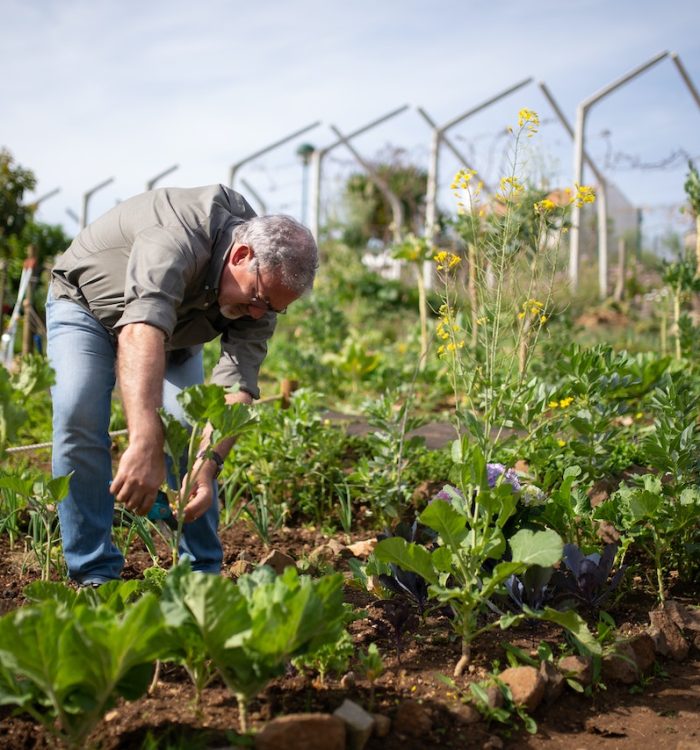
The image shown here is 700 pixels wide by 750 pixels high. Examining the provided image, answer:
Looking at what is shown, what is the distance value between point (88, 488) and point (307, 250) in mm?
959

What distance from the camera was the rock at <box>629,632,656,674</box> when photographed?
2057 millimetres

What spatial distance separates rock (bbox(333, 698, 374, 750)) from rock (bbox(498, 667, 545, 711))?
384mm

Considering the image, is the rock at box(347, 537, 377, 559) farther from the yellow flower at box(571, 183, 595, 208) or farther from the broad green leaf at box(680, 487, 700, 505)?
the yellow flower at box(571, 183, 595, 208)

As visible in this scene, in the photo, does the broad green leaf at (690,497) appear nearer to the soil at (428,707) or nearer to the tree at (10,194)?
the soil at (428,707)

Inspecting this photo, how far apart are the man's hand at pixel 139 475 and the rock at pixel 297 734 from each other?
0.64 m

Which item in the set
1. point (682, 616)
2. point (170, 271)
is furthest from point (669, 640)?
point (170, 271)

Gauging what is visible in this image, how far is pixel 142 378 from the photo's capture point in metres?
1.98

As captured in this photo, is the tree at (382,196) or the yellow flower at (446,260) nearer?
the yellow flower at (446,260)

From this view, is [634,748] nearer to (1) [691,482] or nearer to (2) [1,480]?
(1) [691,482]

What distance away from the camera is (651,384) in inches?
153

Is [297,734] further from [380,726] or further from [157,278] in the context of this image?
[157,278]

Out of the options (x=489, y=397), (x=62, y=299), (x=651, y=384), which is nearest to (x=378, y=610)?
(x=489, y=397)

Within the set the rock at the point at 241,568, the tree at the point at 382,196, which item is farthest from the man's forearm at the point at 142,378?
the tree at the point at 382,196

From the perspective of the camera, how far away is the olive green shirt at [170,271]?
212 centimetres
